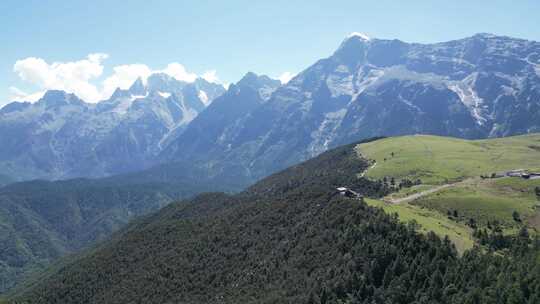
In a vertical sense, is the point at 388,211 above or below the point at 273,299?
above

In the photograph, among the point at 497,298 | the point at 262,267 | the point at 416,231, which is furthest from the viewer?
the point at 262,267

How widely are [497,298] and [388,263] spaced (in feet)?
114

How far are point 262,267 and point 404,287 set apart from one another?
73.5 meters

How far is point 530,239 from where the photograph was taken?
16575 centimetres

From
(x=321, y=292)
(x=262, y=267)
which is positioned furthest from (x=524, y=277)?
(x=262, y=267)

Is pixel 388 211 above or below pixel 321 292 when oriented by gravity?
above

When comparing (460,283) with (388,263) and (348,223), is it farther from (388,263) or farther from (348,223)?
(348,223)

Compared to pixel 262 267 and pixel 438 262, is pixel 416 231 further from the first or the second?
pixel 262 267

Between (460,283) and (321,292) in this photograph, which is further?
(321,292)

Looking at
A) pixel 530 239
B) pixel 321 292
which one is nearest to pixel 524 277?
pixel 530 239

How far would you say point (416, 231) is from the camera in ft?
528

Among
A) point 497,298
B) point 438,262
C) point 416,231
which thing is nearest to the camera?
point 497,298

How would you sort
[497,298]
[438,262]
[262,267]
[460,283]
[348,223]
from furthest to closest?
[262,267]
[348,223]
[438,262]
[460,283]
[497,298]

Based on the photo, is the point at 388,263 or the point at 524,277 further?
the point at 388,263
